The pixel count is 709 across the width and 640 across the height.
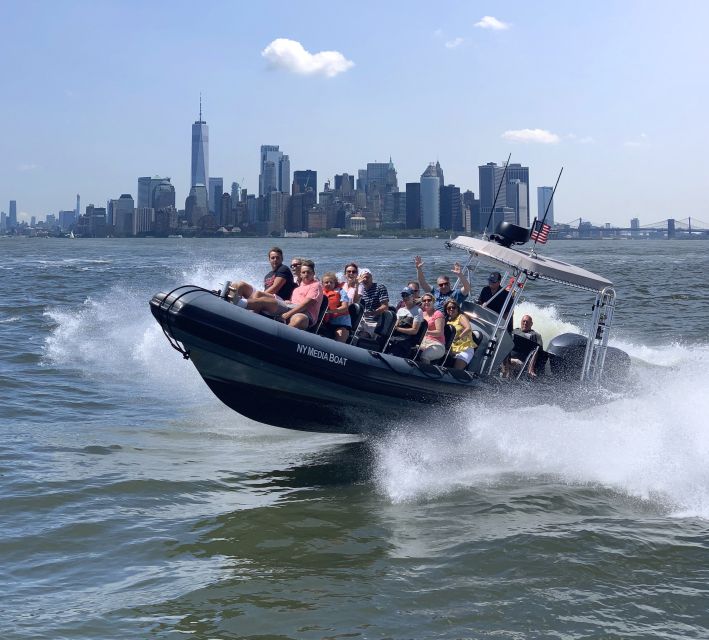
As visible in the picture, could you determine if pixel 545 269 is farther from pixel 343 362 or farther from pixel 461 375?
pixel 343 362

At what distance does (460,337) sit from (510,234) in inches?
59.9

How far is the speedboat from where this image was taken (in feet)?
28.1

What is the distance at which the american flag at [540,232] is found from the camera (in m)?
10.3

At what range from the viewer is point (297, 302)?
9125 mm

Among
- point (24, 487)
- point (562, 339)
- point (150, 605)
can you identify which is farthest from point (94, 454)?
point (562, 339)

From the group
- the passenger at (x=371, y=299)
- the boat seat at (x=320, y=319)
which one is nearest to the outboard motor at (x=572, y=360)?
the passenger at (x=371, y=299)

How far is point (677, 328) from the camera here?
73.8ft

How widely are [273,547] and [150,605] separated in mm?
1320

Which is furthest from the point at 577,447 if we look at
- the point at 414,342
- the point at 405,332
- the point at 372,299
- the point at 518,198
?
the point at 518,198

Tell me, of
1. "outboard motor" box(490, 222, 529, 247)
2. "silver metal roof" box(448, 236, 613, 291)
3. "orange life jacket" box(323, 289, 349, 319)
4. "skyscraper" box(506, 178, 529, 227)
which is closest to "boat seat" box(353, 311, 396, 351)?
"orange life jacket" box(323, 289, 349, 319)

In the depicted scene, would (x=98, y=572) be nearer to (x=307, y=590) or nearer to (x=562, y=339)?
(x=307, y=590)

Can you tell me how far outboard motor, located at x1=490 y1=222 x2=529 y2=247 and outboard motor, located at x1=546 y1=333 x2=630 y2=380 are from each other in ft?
3.95

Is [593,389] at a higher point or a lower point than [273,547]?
higher

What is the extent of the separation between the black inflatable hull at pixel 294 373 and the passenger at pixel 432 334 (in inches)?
8.4
